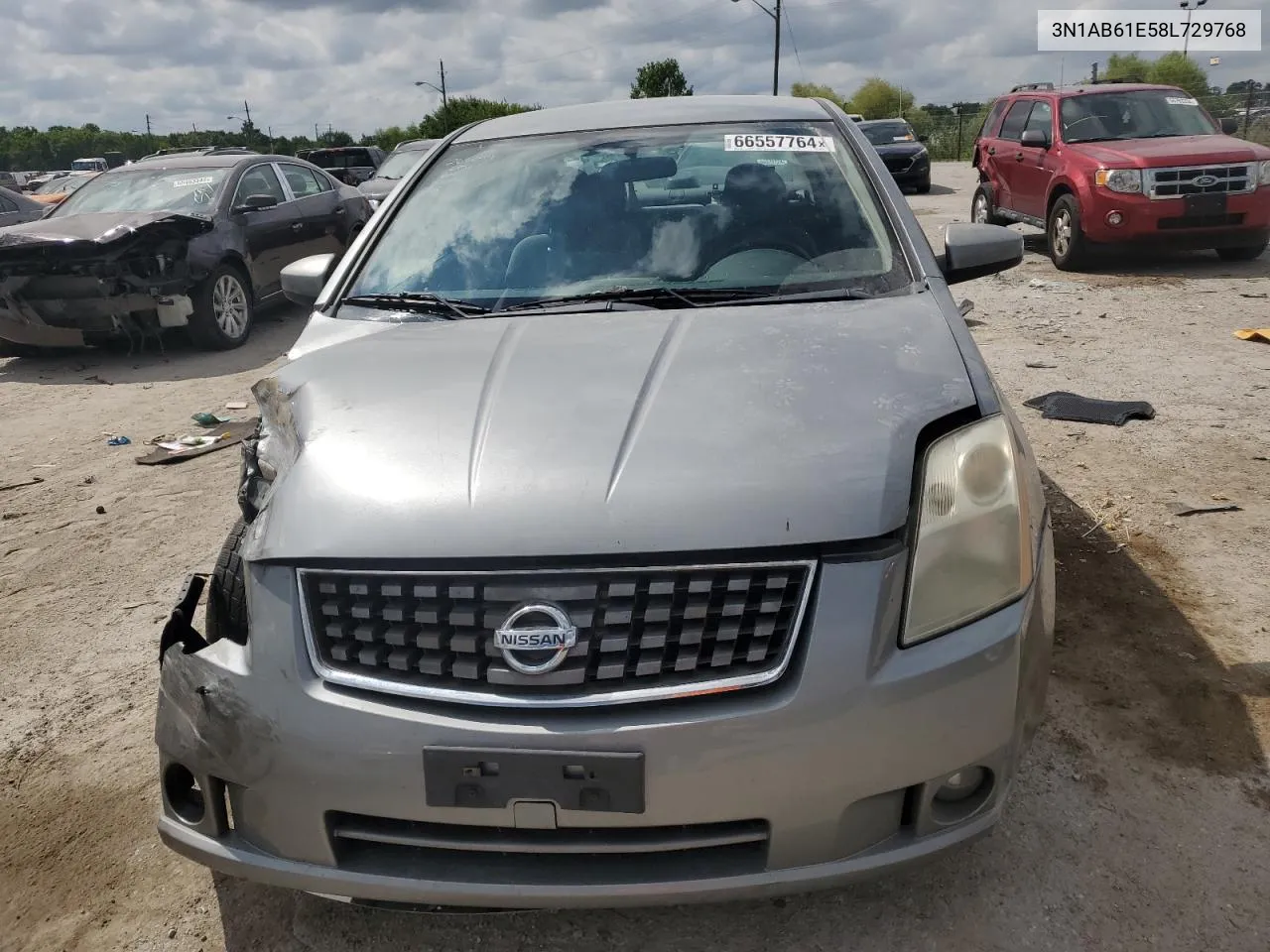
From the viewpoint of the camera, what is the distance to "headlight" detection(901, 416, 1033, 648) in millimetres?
1736

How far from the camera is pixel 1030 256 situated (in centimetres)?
1121

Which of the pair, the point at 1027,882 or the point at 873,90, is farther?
the point at 873,90

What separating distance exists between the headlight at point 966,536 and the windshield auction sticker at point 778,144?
1.48 metres

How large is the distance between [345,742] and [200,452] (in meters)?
4.41

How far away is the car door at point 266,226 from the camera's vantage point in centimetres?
898

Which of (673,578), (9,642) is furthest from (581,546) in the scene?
(9,642)

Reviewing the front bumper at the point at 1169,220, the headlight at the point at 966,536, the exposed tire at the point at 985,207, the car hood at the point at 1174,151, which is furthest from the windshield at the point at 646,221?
the exposed tire at the point at 985,207

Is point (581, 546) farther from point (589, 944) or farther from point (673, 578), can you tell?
point (589, 944)

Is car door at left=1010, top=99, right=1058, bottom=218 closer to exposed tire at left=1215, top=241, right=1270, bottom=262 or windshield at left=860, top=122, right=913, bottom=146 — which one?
exposed tire at left=1215, top=241, right=1270, bottom=262

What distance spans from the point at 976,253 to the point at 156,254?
23.1 ft

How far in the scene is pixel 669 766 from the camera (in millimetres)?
1611

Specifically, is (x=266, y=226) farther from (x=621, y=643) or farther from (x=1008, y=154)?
(x=621, y=643)

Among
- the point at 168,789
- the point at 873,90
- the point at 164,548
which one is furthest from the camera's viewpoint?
the point at 873,90

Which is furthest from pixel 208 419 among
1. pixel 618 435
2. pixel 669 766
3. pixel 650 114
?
pixel 669 766
